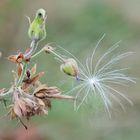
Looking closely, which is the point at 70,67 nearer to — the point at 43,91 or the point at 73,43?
the point at 43,91

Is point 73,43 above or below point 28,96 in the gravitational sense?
above

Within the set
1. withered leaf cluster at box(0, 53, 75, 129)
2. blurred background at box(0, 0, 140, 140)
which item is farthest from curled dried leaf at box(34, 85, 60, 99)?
blurred background at box(0, 0, 140, 140)

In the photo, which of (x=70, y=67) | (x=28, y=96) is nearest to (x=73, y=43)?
(x=70, y=67)

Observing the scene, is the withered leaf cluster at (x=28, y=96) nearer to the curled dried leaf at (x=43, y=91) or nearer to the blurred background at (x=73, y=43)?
the curled dried leaf at (x=43, y=91)

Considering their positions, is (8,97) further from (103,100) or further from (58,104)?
(58,104)

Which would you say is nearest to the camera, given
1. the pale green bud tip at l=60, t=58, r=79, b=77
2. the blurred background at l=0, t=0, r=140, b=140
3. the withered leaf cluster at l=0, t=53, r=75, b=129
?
the withered leaf cluster at l=0, t=53, r=75, b=129

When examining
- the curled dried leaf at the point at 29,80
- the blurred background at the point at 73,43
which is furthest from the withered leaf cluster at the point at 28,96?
the blurred background at the point at 73,43

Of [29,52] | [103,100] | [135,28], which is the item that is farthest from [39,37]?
[135,28]

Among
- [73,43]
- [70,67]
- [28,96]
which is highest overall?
[73,43]

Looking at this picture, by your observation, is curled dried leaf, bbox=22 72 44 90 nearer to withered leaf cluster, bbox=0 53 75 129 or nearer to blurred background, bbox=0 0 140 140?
withered leaf cluster, bbox=0 53 75 129
